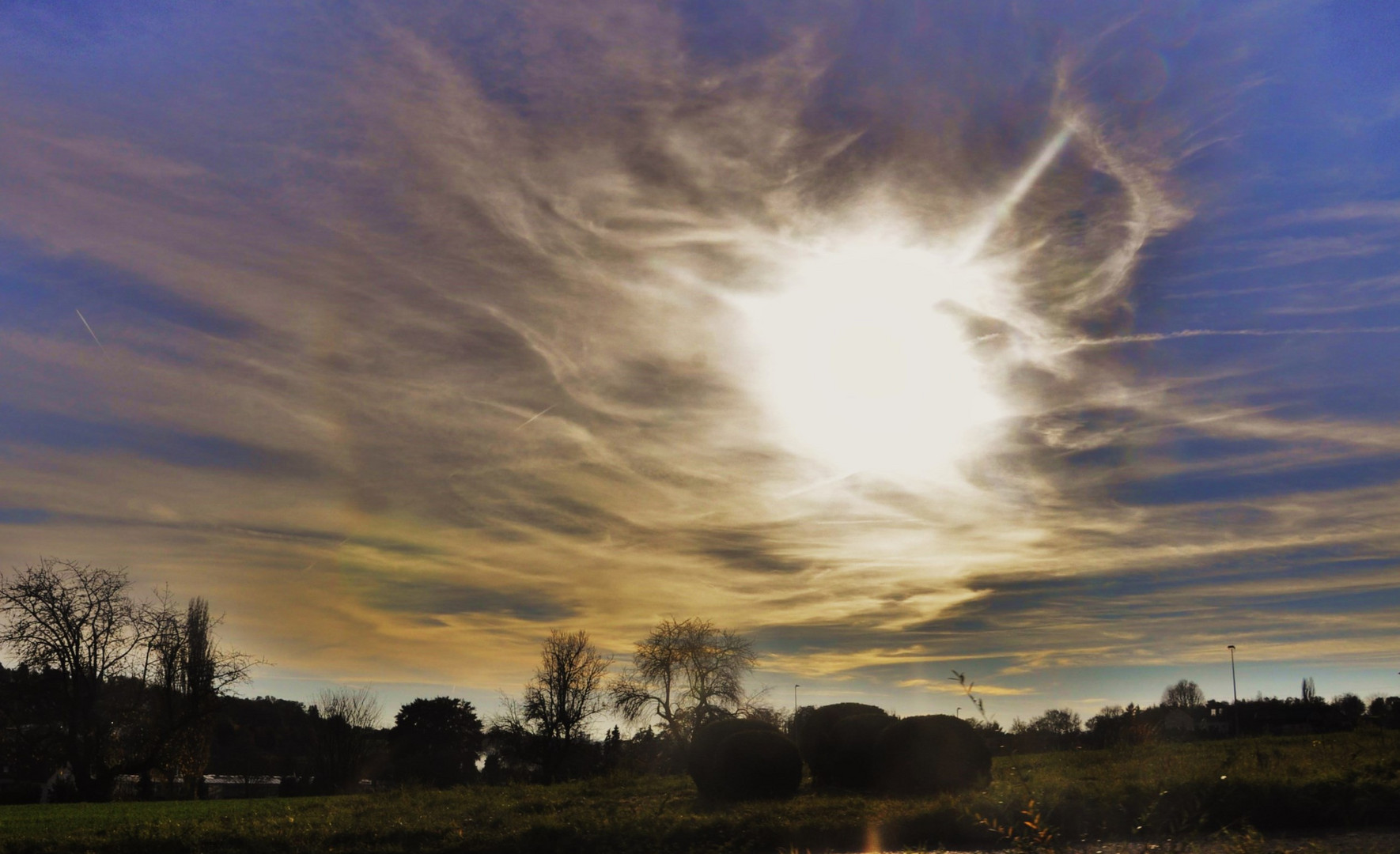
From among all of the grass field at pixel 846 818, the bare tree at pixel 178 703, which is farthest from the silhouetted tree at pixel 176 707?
the grass field at pixel 846 818

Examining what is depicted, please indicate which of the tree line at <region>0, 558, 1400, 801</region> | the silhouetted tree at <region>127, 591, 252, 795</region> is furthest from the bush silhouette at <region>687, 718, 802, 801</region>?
the silhouetted tree at <region>127, 591, 252, 795</region>

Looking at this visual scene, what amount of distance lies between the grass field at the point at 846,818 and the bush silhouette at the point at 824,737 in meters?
3.97

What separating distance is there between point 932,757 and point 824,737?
501 cm

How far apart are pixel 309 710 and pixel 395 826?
188 feet

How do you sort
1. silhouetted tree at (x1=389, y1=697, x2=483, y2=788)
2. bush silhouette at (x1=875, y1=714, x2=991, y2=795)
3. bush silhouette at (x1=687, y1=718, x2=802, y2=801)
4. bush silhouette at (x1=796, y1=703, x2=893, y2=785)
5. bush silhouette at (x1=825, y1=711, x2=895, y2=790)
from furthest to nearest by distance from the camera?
silhouetted tree at (x1=389, y1=697, x2=483, y2=788) < bush silhouette at (x1=796, y1=703, x2=893, y2=785) < bush silhouette at (x1=825, y1=711, x2=895, y2=790) < bush silhouette at (x1=687, y1=718, x2=802, y2=801) < bush silhouette at (x1=875, y1=714, x2=991, y2=795)

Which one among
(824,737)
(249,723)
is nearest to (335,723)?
(249,723)

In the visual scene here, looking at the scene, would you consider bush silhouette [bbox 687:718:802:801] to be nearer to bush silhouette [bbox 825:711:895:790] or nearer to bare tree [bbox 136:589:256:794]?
bush silhouette [bbox 825:711:895:790]

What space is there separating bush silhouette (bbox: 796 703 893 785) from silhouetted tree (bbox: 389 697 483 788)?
50504 millimetres

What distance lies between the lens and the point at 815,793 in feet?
80.5

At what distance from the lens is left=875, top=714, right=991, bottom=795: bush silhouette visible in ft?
75.9

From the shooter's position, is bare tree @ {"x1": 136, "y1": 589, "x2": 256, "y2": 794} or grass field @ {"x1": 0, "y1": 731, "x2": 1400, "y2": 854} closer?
grass field @ {"x1": 0, "y1": 731, "x2": 1400, "y2": 854}

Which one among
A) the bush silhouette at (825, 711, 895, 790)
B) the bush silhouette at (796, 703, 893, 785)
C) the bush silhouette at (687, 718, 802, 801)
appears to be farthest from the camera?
the bush silhouette at (796, 703, 893, 785)

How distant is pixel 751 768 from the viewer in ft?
79.4

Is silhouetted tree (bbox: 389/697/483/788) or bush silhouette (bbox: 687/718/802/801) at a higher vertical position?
bush silhouette (bbox: 687/718/802/801)
